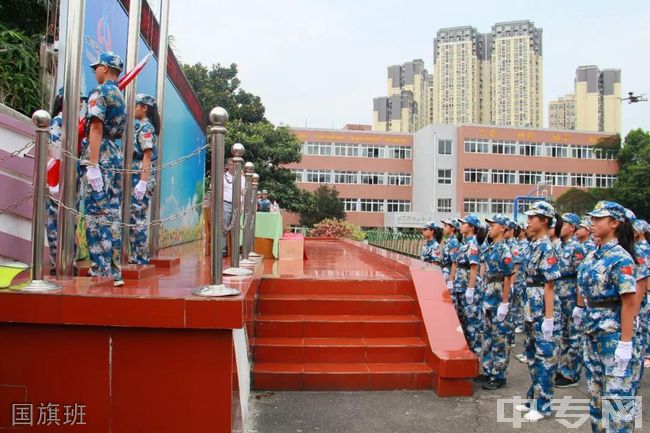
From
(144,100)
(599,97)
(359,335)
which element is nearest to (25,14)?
(144,100)

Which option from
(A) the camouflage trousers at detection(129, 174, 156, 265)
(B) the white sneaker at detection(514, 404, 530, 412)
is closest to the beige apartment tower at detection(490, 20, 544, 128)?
(B) the white sneaker at detection(514, 404, 530, 412)

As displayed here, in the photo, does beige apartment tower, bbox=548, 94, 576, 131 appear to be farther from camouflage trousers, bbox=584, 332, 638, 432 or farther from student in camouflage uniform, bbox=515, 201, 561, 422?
camouflage trousers, bbox=584, 332, 638, 432

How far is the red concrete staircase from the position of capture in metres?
4.77

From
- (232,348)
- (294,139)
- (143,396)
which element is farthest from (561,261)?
(294,139)

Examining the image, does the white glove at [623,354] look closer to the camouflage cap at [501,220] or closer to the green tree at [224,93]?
the camouflage cap at [501,220]

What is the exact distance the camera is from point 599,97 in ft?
192

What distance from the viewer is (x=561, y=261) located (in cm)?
546

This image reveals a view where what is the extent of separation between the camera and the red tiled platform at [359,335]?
4.73m

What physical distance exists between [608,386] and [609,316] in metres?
0.41

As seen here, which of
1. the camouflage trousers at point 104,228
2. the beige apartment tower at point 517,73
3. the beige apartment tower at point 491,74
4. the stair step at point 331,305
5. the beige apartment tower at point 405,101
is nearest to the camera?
the camouflage trousers at point 104,228

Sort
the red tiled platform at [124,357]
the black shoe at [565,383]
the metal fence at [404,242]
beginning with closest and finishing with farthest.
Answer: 1. the red tiled platform at [124,357]
2. the black shoe at [565,383]
3. the metal fence at [404,242]

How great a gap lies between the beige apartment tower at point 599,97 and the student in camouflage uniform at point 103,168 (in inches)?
2409

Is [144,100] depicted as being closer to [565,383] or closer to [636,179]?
[565,383]

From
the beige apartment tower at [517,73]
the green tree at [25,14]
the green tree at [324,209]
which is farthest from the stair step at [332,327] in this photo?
the beige apartment tower at [517,73]
